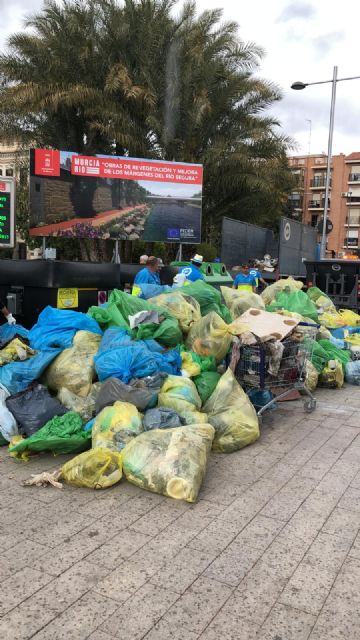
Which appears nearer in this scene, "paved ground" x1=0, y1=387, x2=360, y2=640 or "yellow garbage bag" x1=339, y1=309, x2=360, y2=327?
"paved ground" x1=0, y1=387, x2=360, y2=640

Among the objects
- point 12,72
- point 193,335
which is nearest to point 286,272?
point 193,335

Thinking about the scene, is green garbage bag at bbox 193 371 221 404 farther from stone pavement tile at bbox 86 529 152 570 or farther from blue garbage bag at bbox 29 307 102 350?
stone pavement tile at bbox 86 529 152 570

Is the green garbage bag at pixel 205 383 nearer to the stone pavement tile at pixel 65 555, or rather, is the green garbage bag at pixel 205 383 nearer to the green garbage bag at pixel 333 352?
the stone pavement tile at pixel 65 555

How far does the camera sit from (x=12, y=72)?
50.0ft

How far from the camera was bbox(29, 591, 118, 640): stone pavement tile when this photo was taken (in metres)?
2.12

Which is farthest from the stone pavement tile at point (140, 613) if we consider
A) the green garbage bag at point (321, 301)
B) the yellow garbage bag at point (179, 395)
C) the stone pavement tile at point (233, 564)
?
the green garbage bag at point (321, 301)

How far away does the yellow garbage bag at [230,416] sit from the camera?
4.11 metres

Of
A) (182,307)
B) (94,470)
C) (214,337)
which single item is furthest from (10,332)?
(94,470)

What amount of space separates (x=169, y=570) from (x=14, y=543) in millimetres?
836

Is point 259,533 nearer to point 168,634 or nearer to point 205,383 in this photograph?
point 168,634

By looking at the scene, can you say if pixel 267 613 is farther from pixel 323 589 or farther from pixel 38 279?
pixel 38 279

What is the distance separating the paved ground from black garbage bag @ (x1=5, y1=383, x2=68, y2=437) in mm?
274

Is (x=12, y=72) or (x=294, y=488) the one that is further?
(x=12, y=72)

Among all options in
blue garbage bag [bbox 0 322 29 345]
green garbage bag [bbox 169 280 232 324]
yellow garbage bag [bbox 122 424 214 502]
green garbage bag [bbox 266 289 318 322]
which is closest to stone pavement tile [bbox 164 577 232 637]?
yellow garbage bag [bbox 122 424 214 502]
